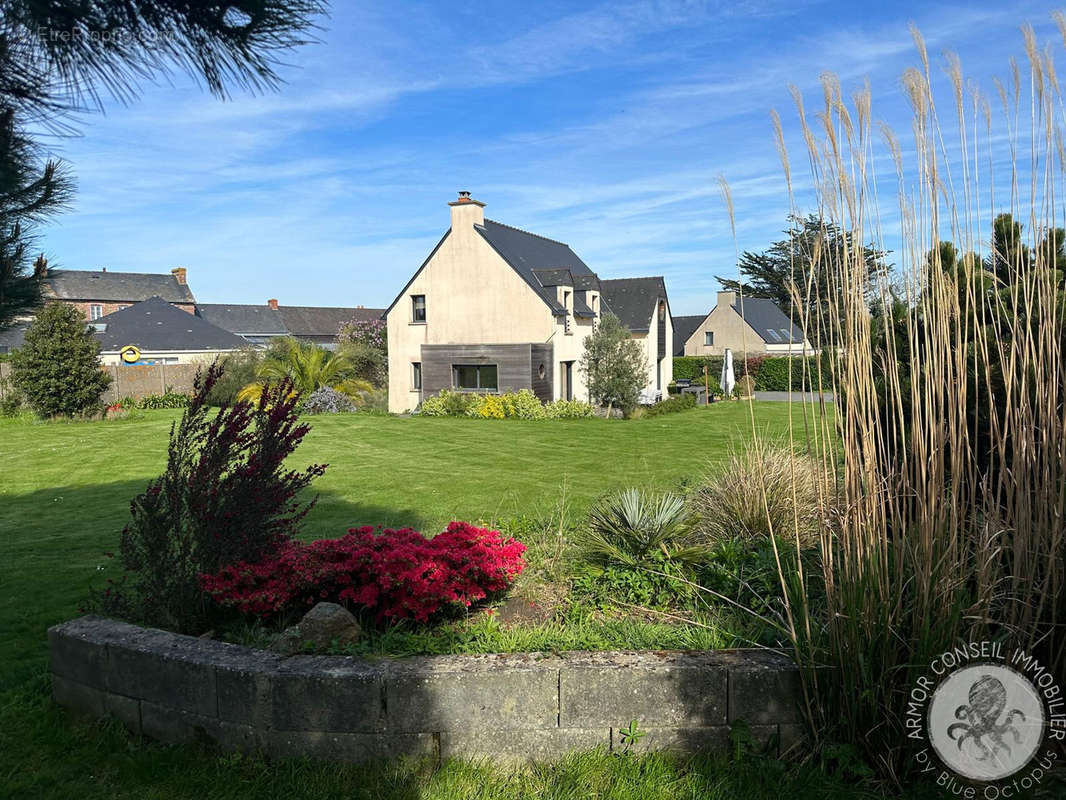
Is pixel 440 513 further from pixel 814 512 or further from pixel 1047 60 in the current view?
pixel 1047 60

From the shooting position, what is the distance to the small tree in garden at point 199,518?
4117mm

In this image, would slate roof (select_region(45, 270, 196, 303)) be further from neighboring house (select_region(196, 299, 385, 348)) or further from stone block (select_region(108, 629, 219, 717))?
stone block (select_region(108, 629, 219, 717))

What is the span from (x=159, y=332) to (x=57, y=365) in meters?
19.3

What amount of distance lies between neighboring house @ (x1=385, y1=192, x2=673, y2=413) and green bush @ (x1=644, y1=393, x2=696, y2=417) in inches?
37.9

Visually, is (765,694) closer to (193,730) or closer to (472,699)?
(472,699)

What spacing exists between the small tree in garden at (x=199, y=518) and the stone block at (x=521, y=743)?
70.3 inches

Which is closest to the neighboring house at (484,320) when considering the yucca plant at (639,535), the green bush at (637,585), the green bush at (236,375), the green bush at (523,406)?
the green bush at (523,406)

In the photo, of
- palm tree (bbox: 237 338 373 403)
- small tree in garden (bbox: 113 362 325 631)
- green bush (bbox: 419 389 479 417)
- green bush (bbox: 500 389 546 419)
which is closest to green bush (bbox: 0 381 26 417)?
palm tree (bbox: 237 338 373 403)

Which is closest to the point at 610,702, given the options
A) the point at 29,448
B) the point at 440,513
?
the point at 440,513

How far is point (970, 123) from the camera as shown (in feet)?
10.1

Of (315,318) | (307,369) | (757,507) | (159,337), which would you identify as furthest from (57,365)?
(315,318)

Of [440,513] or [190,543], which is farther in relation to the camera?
[440,513]

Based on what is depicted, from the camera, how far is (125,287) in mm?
55438

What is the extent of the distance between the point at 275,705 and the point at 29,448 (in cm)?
1447
